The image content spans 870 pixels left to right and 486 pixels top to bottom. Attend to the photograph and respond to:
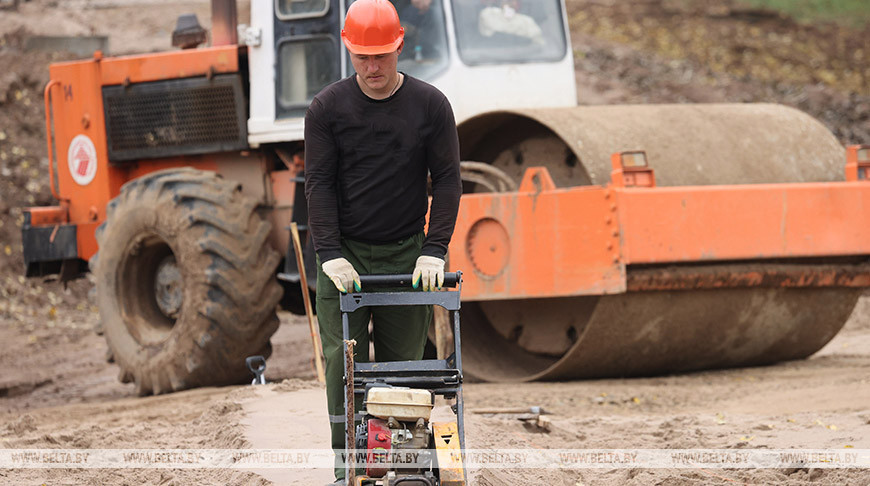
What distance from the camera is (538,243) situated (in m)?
7.37

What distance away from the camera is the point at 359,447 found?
4008 mm

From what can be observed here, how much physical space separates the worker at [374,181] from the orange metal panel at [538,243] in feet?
9.20

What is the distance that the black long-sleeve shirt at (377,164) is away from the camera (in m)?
4.36

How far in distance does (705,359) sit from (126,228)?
4.19m

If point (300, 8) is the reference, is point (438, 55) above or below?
below

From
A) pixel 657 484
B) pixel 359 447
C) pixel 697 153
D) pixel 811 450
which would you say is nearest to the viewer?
pixel 359 447

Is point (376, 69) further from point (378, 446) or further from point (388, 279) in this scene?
point (378, 446)

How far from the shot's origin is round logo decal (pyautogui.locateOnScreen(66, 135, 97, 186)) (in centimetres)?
998

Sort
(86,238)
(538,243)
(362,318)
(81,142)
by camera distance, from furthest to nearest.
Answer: (86,238) < (81,142) < (538,243) < (362,318)

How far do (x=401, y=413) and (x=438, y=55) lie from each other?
4667 mm

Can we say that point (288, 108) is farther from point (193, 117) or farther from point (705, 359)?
point (705, 359)

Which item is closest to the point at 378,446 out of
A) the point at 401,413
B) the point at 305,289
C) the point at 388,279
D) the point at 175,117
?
the point at 401,413

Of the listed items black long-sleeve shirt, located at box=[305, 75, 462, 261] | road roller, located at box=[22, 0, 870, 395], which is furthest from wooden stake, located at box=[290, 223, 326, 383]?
black long-sleeve shirt, located at box=[305, 75, 462, 261]

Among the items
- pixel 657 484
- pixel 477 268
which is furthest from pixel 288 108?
pixel 657 484
